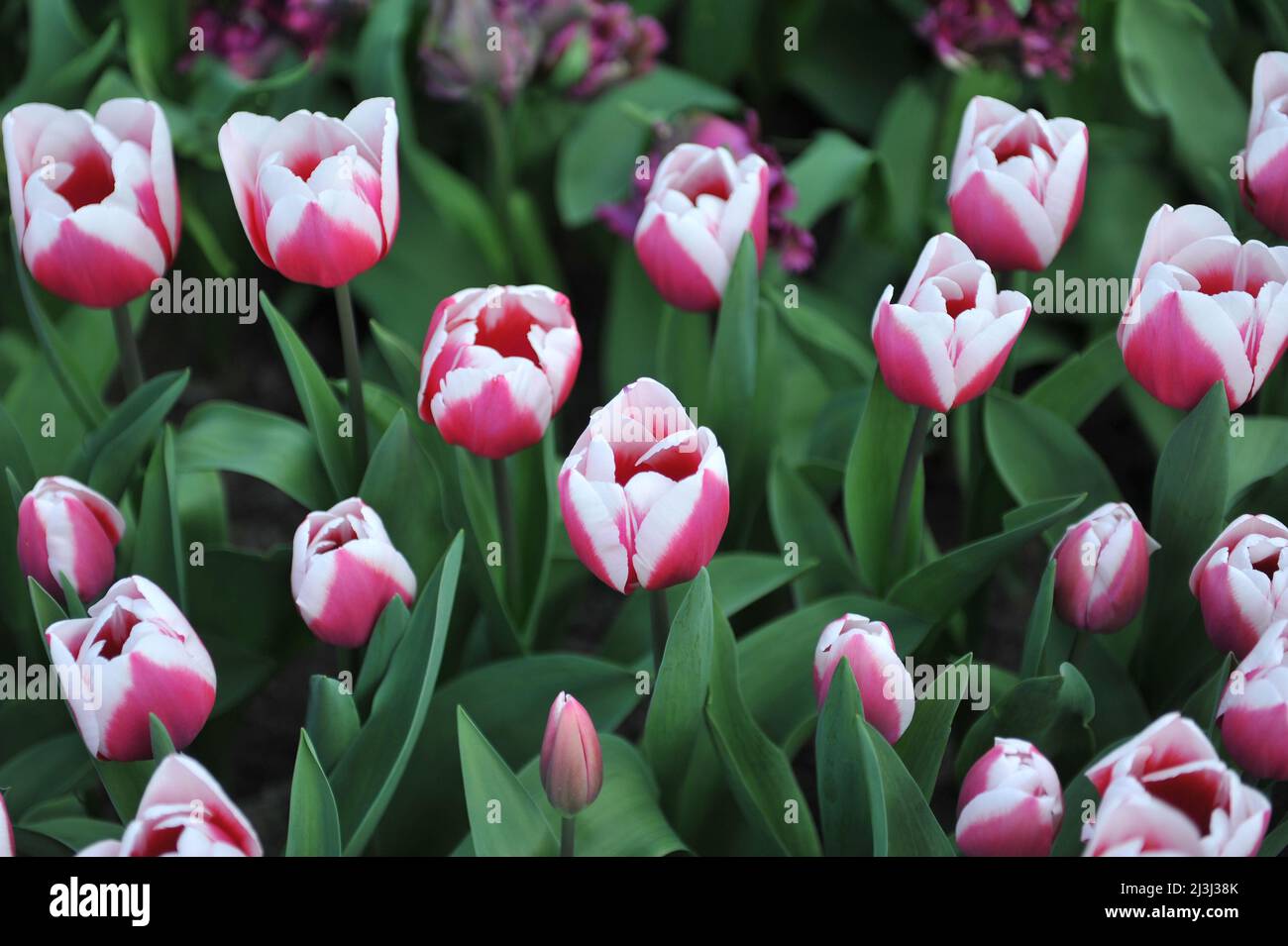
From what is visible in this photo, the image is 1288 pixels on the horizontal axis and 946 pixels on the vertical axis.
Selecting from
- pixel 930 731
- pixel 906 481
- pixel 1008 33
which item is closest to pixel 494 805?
pixel 930 731

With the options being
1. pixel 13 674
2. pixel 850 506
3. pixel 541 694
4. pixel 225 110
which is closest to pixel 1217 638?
pixel 850 506

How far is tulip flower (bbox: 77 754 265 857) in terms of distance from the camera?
667 millimetres

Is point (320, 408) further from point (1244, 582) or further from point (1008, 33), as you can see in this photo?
point (1008, 33)

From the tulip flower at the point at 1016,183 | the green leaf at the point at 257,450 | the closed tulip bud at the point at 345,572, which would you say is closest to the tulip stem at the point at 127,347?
the green leaf at the point at 257,450

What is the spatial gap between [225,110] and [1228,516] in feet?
3.50

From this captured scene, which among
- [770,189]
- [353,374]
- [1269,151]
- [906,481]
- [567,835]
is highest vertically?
[770,189]

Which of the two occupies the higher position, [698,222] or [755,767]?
[698,222]

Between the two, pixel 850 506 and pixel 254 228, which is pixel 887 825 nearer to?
pixel 850 506

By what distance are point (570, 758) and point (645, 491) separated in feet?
0.50

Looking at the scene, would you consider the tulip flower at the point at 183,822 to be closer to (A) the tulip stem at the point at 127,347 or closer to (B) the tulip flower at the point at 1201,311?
(A) the tulip stem at the point at 127,347

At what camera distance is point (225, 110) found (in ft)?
4.76

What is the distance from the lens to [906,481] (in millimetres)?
978

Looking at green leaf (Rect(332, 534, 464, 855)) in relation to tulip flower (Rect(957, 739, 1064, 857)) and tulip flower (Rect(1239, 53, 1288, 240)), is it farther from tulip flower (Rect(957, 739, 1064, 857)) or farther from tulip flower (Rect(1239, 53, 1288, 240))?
tulip flower (Rect(1239, 53, 1288, 240))

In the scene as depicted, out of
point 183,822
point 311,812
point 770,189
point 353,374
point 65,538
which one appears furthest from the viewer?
point 770,189
